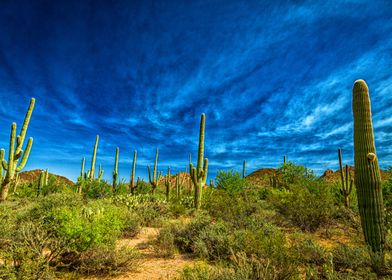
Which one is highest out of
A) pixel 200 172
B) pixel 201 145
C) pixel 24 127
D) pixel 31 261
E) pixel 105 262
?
pixel 201 145

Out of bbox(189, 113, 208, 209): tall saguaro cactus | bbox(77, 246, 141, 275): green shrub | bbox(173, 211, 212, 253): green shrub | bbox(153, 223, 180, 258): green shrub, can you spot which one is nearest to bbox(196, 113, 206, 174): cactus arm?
bbox(189, 113, 208, 209): tall saguaro cactus

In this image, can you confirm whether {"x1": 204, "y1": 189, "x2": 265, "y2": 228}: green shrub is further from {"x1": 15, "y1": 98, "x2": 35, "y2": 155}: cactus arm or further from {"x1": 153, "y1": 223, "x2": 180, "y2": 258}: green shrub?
{"x1": 15, "y1": 98, "x2": 35, "y2": 155}: cactus arm

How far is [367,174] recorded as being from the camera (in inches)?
256

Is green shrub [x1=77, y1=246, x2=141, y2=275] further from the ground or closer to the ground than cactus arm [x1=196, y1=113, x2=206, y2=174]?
closer to the ground

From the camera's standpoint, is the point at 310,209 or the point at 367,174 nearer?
the point at 367,174

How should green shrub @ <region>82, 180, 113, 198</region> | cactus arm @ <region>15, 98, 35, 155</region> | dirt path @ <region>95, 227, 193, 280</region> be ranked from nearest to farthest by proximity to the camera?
1. dirt path @ <region>95, 227, 193, 280</region>
2. cactus arm @ <region>15, 98, 35, 155</region>
3. green shrub @ <region>82, 180, 113, 198</region>

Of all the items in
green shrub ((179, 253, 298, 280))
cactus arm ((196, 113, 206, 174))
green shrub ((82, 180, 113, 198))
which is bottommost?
green shrub ((179, 253, 298, 280))

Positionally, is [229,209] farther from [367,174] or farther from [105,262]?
[105,262]

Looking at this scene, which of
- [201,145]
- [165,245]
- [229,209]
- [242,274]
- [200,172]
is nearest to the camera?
[242,274]

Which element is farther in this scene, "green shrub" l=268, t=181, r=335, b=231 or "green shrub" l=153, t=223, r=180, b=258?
"green shrub" l=268, t=181, r=335, b=231

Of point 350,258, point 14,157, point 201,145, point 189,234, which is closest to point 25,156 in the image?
point 14,157

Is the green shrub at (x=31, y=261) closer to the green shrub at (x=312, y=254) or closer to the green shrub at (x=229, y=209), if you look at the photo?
the green shrub at (x=312, y=254)

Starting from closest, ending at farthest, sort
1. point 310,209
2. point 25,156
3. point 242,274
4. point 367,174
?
point 242,274 < point 367,174 < point 310,209 < point 25,156

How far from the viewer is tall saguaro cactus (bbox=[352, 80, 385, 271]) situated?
6.09 m
